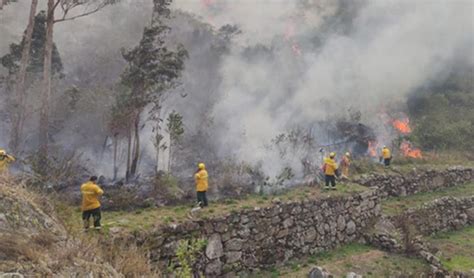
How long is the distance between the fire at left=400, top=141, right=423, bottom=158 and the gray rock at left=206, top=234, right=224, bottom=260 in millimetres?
16382

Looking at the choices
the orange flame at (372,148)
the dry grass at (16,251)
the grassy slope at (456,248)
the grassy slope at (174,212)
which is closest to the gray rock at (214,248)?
the grassy slope at (174,212)

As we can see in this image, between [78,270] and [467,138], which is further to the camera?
[467,138]

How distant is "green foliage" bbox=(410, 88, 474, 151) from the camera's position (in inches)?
1070

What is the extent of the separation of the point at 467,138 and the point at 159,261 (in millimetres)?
25909

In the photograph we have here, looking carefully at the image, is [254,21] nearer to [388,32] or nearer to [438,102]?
[388,32]

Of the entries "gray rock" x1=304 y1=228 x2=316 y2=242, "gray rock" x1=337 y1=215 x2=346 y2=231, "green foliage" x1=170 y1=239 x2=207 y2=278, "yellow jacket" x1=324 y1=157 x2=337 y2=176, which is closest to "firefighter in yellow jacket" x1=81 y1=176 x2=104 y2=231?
"green foliage" x1=170 y1=239 x2=207 y2=278

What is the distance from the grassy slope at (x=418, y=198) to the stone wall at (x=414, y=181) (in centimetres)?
30

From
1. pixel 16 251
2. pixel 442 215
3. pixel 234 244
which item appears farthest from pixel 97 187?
pixel 442 215

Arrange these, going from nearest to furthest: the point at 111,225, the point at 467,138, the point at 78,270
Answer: the point at 78,270 < the point at 111,225 < the point at 467,138

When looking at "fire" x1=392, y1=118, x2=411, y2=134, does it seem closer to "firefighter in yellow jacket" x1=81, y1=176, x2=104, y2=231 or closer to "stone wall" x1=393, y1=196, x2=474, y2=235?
"stone wall" x1=393, y1=196, x2=474, y2=235

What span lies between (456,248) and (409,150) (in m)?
10.5

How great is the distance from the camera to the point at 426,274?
12211 millimetres

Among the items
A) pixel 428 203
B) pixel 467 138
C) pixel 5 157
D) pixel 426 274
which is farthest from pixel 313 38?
pixel 5 157

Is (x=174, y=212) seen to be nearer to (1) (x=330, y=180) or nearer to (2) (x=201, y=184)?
(2) (x=201, y=184)
